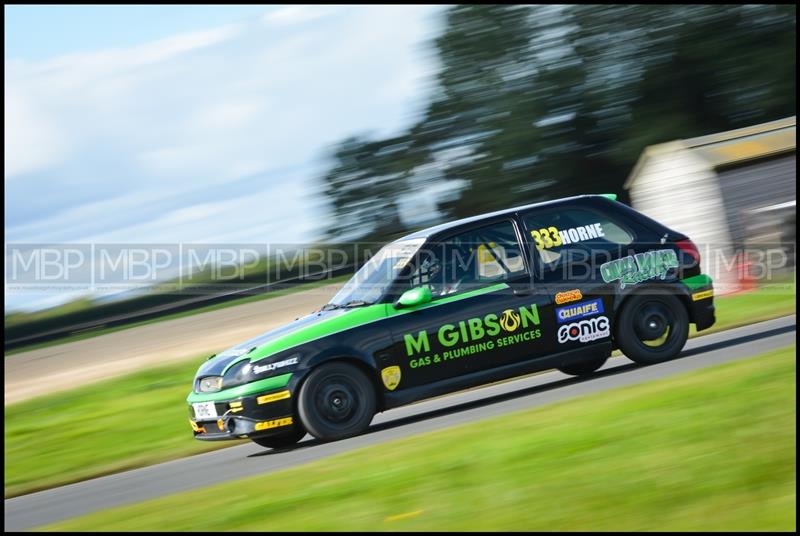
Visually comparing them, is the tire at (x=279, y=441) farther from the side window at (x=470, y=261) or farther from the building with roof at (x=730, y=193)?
the building with roof at (x=730, y=193)

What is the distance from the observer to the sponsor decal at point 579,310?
9.84 metres

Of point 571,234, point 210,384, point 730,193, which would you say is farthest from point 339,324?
point 730,193

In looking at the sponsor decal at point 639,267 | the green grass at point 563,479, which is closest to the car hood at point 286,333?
the green grass at point 563,479

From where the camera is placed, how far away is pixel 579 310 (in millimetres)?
9938

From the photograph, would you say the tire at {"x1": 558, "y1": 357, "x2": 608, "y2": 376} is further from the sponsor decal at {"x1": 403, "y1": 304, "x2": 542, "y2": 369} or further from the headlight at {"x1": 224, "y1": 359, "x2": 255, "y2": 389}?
the headlight at {"x1": 224, "y1": 359, "x2": 255, "y2": 389}

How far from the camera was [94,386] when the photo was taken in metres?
18.4

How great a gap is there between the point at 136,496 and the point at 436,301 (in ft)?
10.2

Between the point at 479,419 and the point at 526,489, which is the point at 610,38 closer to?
the point at 479,419

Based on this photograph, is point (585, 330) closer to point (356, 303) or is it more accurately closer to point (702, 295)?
Result: point (702, 295)

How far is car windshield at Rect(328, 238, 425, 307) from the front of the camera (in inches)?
381

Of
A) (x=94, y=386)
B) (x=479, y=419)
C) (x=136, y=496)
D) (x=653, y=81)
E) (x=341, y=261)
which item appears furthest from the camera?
(x=653, y=81)

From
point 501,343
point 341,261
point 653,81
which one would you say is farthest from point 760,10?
point 501,343

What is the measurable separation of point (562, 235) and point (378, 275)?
71.5 inches

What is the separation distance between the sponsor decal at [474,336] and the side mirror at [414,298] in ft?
0.90
